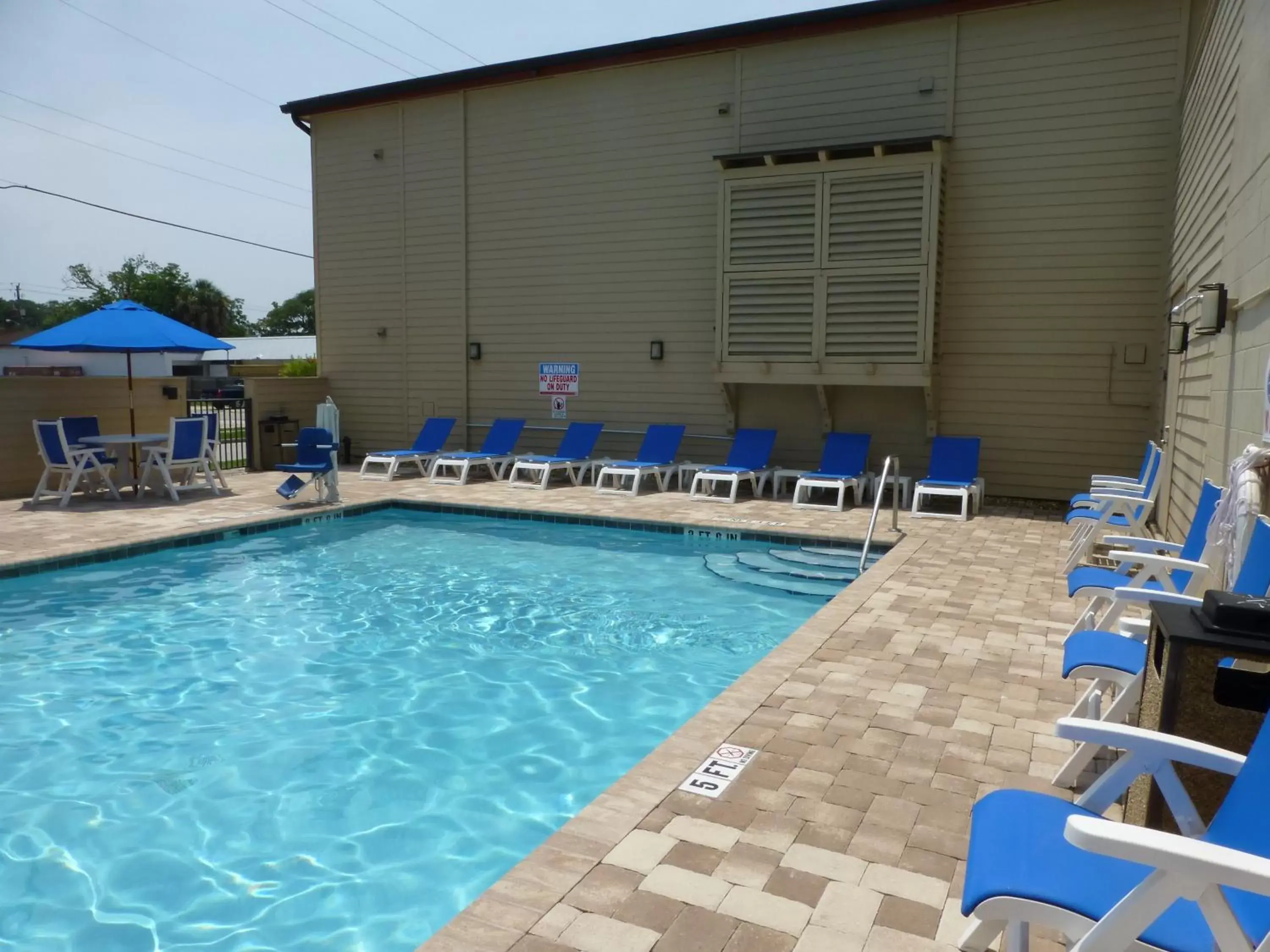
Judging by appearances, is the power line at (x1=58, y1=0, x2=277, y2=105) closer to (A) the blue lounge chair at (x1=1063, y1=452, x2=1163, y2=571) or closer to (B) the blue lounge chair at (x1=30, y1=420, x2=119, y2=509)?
(B) the blue lounge chair at (x1=30, y1=420, x2=119, y2=509)

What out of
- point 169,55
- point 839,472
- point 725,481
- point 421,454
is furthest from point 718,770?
point 169,55

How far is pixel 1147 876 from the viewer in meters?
1.37

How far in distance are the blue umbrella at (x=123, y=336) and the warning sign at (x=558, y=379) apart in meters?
3.61

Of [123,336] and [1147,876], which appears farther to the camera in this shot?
[123,336]

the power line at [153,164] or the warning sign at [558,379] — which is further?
the power line at [153,164]

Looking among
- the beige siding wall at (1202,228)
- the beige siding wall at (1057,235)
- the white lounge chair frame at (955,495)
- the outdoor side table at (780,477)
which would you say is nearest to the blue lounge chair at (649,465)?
the outdoor side table at (780,477)

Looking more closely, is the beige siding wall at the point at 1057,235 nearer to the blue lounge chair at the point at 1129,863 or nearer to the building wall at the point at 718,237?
→ the building wall at the point at 718,237

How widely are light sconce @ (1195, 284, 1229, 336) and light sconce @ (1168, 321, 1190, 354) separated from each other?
1.16 meters

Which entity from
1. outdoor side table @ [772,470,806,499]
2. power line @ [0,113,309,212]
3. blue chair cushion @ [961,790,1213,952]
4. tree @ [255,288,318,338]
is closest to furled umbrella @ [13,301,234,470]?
outdoor side table @ [772,470,806,499]

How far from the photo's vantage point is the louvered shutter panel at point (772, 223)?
29.5 ft

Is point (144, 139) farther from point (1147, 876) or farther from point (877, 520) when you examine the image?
point (1147, 876)

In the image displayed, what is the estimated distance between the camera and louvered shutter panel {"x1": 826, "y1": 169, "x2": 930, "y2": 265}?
853 cm

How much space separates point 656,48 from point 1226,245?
6992mm

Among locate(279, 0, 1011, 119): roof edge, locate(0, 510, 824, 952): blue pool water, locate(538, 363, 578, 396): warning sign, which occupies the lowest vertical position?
locate(0, 510, 824, 952): blue pool water
